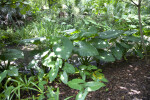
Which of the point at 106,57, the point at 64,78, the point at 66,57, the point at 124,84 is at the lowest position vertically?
the point at 124,84

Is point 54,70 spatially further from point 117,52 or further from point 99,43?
point 117,52

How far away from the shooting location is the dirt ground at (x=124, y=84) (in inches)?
52.5

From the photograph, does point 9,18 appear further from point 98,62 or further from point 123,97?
point 123,97

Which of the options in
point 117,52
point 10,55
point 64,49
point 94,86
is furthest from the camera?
point 117,52

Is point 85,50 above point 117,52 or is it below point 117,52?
above

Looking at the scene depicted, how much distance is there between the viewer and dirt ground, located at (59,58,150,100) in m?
1.33

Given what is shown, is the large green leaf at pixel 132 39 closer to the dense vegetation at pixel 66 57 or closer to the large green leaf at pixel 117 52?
the dense vegetation at pixel 66 57

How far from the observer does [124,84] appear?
4.98 ft

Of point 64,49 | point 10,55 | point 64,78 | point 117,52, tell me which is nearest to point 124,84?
point 117,52

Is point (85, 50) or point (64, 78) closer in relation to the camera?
A: point (64, 78)

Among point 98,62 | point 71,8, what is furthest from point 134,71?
point 71,8

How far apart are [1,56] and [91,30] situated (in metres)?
1.29

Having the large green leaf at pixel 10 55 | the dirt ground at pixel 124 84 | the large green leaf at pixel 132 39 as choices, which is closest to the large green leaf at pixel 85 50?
the dirt ground at pixel 124 84

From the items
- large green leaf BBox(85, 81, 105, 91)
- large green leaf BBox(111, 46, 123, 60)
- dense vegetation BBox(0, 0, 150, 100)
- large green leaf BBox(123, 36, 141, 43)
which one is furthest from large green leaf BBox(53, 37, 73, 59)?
large green leaf BBox(123, 36, 141, 43)
